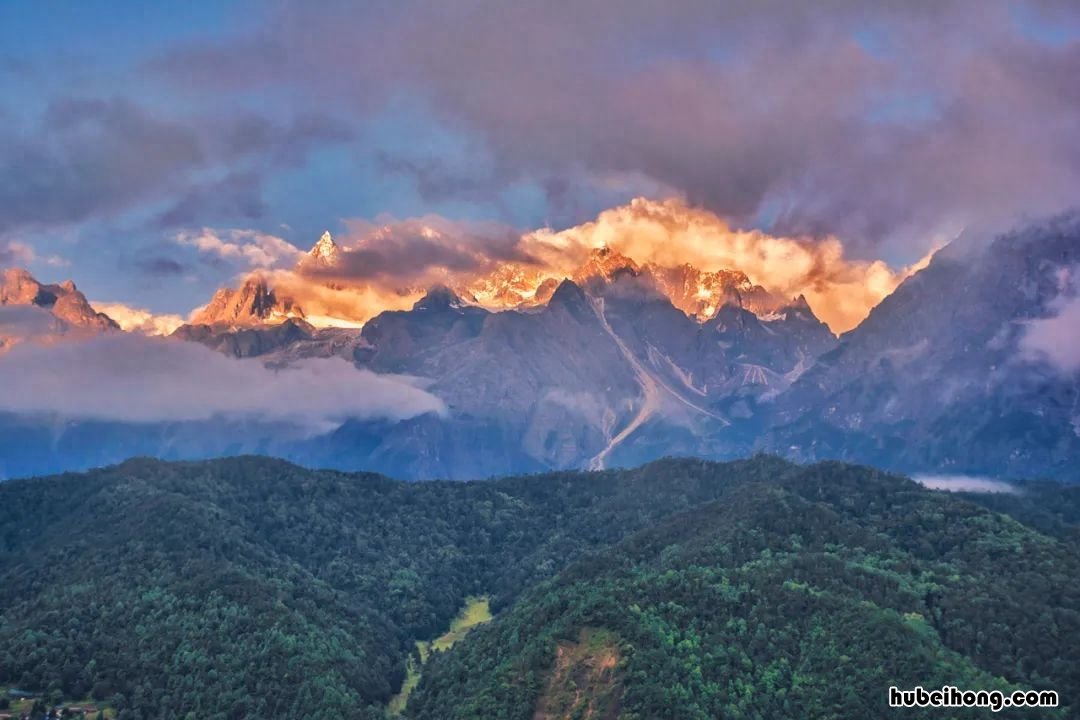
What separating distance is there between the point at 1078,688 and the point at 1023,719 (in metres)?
13.9

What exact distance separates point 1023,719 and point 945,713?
13.0 metres

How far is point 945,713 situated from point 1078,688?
25.3 metres

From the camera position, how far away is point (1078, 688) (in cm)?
19962

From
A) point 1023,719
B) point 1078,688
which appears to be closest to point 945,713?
point 1023,719

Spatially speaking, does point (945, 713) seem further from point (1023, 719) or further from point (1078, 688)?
point (1078, 688)

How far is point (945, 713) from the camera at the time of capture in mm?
197125

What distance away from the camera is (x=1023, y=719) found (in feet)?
637
